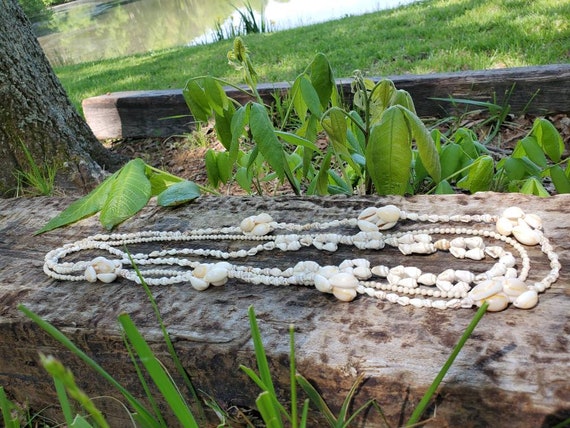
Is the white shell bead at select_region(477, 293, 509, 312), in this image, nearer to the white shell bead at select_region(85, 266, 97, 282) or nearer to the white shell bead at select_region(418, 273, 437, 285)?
the white shell bead at select_region(418, 273, 437, 285)

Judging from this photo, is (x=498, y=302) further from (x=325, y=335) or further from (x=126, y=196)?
(x=126, y=196)

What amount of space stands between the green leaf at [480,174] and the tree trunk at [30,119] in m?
1.59

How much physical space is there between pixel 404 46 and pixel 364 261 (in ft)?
8.62

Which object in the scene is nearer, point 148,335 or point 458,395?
point 458,395

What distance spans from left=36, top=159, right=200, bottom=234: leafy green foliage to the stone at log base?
78mm

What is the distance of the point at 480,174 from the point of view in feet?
4.21

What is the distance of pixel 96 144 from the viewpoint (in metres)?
2.48

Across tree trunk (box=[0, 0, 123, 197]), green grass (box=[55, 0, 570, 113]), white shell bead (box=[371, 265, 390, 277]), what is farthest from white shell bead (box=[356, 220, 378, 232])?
green grass (box=[55, 0, 570, 113])

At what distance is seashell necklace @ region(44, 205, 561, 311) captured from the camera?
0.83m

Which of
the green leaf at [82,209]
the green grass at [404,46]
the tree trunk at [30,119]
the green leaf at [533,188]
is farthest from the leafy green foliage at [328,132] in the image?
the green grass at [404,46]

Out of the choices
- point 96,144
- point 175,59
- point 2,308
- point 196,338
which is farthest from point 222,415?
point 175,59

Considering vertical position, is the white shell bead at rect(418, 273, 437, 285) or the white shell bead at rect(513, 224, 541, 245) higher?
the white shell bead at rect(513, 224, 541, 245)

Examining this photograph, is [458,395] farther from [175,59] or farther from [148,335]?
[175,59]

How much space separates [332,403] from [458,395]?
194 millimetres
